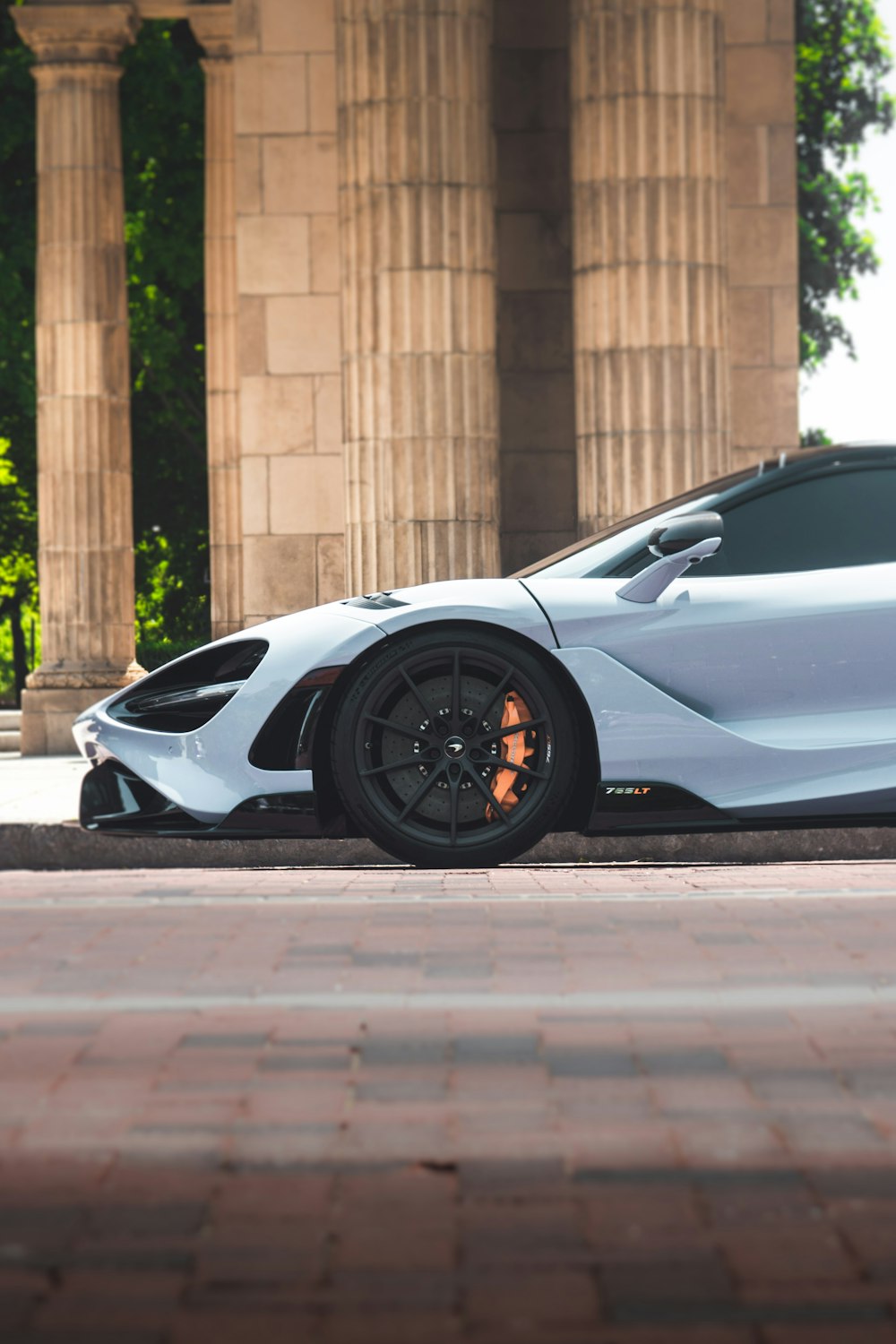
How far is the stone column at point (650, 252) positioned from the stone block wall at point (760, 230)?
1.57 m

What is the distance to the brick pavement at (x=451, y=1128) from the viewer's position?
303cm

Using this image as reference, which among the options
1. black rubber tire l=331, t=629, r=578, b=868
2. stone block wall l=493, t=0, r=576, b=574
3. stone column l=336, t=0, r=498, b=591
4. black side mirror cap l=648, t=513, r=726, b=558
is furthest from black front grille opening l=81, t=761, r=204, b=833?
stone block wall l=493, t=0, r=576, b=574

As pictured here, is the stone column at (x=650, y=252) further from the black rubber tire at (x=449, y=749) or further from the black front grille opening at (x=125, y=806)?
the black front grille opening at (x=125, y=806)

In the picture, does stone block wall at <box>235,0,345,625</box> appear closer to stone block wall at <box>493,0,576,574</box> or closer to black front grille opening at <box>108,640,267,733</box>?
stone block wall at <box>493,0,576,574</box>

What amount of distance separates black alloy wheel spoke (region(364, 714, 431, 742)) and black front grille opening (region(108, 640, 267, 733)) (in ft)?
1.56

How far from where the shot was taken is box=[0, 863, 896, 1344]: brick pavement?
3.03 meters

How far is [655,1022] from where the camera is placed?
5.00 meters

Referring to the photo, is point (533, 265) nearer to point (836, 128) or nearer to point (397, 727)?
point (397, 727)

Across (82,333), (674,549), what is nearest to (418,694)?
(674,549)

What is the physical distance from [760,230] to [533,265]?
67.4 inches

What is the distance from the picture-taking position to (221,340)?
24.6 metres

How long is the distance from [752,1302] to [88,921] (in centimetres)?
416

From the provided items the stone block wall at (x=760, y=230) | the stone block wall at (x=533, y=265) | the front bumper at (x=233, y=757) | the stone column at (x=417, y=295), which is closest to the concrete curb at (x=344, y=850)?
the front bumper at (x=233, y=757)

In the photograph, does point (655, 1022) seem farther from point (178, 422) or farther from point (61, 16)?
point (178, 422)
